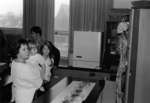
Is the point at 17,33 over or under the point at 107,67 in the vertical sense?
over

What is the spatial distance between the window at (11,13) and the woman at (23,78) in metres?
4.06

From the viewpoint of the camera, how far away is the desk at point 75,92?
2625 mm

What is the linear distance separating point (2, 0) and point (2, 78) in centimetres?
415

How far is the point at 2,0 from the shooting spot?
682 cm

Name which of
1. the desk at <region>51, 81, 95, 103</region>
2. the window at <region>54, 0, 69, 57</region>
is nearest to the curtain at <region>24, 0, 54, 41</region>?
the window at <region>54, 0, 69, 57</region>

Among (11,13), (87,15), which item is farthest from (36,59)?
(11,13)

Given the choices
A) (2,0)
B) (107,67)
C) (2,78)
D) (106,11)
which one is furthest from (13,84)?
(2,0)

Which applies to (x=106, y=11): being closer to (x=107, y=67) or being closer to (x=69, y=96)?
(x=107, y=67)

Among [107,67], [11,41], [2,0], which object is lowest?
[107,67]

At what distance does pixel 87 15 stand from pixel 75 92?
3.55 m

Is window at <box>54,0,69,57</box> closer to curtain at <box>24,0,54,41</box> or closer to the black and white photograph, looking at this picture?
the black and white photograph

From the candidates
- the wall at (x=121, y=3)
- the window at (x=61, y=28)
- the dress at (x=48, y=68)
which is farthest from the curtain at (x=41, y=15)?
the dress at (x=48, y=68)

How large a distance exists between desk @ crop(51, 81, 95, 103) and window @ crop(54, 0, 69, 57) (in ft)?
10.4

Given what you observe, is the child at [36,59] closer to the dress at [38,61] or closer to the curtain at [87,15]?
the dress at [38,61]
